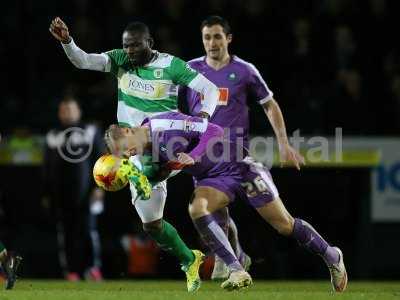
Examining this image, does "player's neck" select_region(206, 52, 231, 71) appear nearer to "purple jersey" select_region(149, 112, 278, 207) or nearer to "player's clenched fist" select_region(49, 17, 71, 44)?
"purple jersey" select_region(149, 112, 278, 207)

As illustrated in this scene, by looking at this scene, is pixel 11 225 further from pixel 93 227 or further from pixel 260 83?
pixel 260 83

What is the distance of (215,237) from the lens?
8.87 m

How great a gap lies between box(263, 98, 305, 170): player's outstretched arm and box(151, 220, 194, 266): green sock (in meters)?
1.11

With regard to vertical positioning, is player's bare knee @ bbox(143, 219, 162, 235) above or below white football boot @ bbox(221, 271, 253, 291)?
above

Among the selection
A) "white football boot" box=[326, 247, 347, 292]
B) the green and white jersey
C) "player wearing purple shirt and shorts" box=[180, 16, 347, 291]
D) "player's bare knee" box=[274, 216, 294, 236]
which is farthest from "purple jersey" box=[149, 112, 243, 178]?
"white football boot" box=[326, 247, 347, 292]

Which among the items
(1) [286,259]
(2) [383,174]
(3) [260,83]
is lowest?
(1) [286,259]

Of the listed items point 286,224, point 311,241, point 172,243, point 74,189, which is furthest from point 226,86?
point 74,189

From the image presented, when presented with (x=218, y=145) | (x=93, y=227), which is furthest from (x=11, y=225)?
(x=218, y=145)

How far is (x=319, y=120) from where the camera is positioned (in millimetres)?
13320

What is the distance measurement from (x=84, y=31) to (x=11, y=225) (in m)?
2.76

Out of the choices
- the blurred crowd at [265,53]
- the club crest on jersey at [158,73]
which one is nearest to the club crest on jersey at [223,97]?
the club crest on jersey at [158,73]

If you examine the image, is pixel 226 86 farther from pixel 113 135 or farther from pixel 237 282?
pixel 237 282

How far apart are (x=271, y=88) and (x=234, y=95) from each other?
15.2 feet

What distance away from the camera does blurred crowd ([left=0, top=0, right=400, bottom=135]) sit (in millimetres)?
→ 13453
